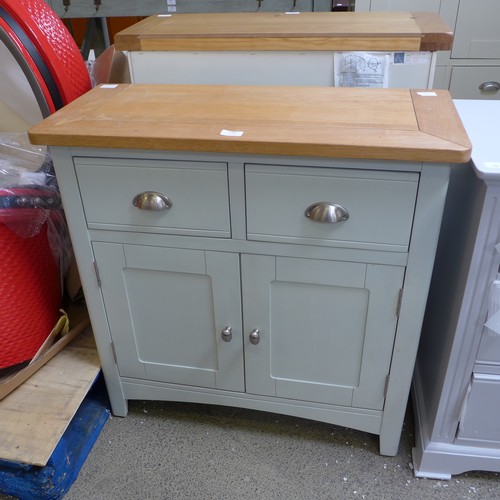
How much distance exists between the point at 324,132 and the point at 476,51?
4.57 feet

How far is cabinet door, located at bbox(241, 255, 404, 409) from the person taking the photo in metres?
1.00

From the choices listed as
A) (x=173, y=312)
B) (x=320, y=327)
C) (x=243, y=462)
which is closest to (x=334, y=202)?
(x=320, y=327)

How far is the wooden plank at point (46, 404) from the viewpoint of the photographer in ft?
3.62

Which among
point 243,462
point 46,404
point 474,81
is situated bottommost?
point 243,462

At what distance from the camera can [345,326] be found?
1070 mm

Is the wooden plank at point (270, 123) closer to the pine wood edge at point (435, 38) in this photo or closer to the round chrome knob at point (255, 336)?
the pine wood edge at point (435, 38)

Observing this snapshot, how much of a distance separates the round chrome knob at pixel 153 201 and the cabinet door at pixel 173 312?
108mm

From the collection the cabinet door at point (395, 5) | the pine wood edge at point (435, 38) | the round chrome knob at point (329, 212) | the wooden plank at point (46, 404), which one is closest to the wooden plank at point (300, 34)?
the pine wood edge at point (435, 38)

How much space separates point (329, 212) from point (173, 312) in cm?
46

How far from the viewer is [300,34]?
128 centimetres

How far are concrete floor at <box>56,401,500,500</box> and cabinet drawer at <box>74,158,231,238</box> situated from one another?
0.60 meters

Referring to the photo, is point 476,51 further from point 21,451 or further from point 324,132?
point 21,451

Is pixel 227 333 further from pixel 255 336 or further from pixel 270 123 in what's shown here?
pixel 270 123

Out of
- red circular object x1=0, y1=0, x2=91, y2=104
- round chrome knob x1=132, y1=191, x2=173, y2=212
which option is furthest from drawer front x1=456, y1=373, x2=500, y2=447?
red circular object x1=0, y1=0, x2=91, y2=104
